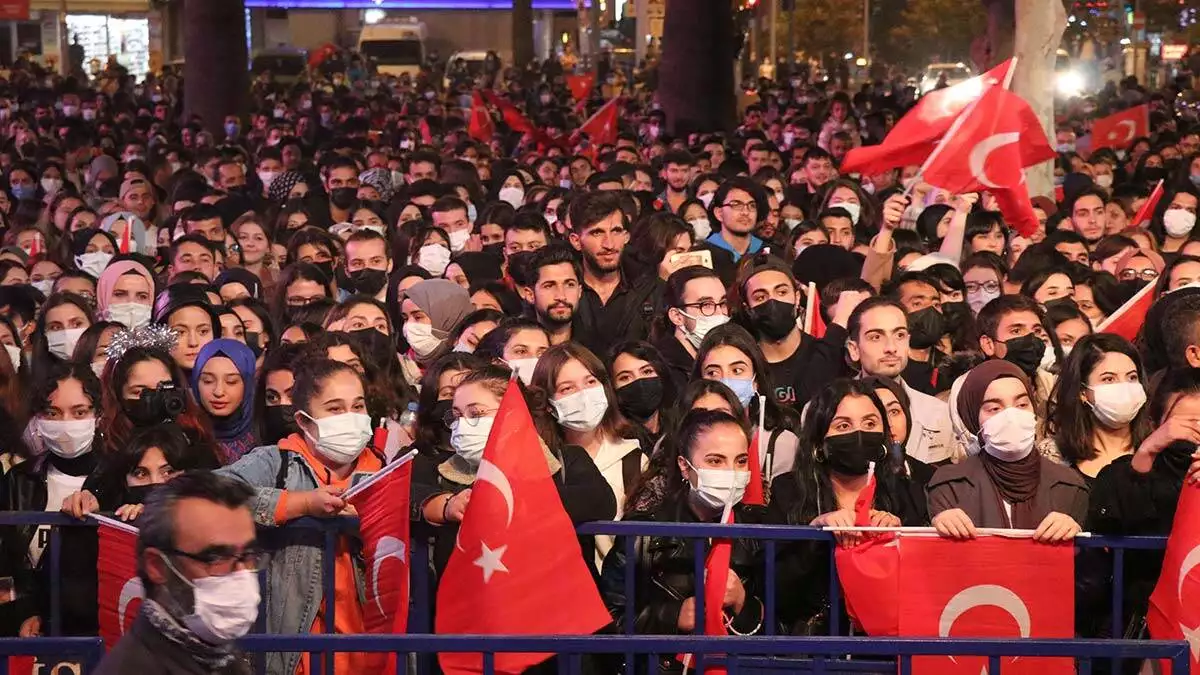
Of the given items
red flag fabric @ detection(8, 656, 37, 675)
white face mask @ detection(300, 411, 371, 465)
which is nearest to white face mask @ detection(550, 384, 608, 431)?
white face mask @ detection(300, 411, 371, 465)

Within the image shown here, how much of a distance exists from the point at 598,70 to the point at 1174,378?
49312 millimetres

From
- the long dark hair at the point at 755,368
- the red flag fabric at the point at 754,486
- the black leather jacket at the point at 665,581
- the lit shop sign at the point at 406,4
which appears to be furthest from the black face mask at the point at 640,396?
the lit shop sign at the point at 406,4

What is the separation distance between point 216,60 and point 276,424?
2425 cm

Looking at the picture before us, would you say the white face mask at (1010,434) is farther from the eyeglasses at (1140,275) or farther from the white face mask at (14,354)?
the white face mask at (14,354)

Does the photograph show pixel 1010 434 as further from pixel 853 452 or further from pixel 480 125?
pixel 480 125

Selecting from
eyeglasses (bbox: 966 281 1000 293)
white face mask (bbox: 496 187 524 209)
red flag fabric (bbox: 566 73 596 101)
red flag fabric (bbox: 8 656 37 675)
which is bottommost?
red flag fabric (bbox: 8 656 37 675)

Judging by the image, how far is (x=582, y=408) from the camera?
7.59m

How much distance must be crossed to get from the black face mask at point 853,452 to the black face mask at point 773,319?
2264 millimetres

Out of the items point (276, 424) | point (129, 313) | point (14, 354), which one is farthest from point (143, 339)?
point (129, 313)

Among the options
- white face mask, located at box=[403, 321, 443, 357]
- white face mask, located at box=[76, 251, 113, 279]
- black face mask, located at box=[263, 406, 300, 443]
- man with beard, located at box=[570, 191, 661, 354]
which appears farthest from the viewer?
white face mask, located at box=[76, 251, 113, 279]

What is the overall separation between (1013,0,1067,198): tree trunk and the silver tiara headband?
9.79m

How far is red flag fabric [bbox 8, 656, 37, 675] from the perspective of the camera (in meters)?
5.66

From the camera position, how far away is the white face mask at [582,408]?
7.59 m

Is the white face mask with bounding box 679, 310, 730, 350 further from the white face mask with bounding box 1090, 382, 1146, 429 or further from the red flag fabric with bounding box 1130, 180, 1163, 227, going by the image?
the red flag fabric with bounding box 1130, 180, 1163, 227
